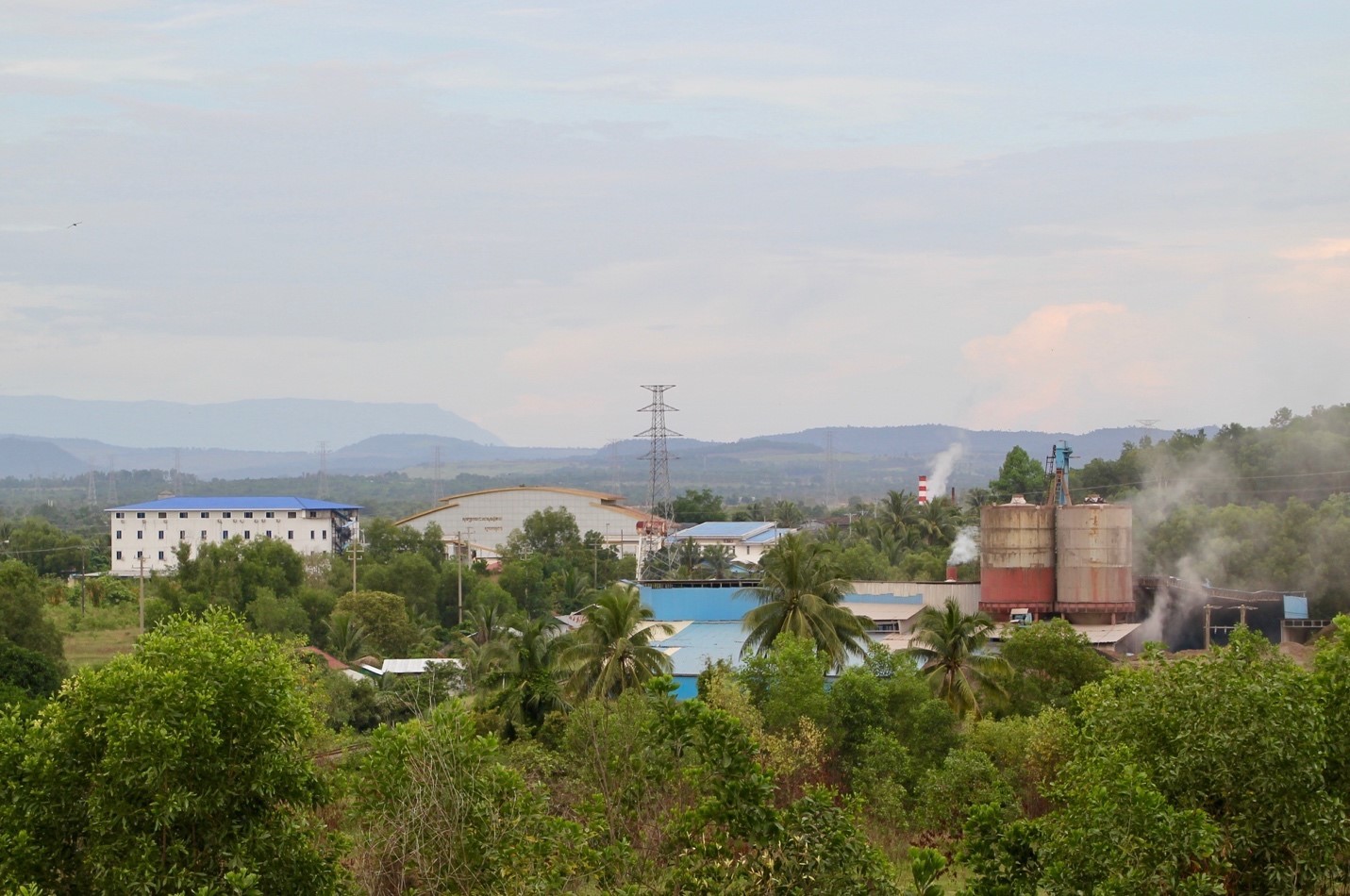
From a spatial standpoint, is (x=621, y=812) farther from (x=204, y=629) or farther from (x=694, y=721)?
(x=204, y=629)

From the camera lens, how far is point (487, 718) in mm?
40906

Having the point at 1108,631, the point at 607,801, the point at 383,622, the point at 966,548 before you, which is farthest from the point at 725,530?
the point at 607,801

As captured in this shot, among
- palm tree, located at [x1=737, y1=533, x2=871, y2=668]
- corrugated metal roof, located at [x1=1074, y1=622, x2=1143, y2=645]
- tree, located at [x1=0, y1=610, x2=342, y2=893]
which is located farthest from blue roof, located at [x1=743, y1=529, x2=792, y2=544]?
tree, located at [x1=0, y1=610, x2=342, y2=893]

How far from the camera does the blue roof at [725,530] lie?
13425cm

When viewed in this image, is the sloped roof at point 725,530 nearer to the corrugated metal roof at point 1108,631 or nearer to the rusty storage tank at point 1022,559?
the rusty storage tank at point 1022,559

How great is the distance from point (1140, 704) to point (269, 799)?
10562 millimetres

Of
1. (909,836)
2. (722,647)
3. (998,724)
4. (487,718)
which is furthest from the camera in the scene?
(722,647)

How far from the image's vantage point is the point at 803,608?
142 ft

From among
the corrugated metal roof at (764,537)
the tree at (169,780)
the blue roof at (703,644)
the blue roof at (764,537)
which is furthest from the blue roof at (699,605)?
the blue roof at (764,537)

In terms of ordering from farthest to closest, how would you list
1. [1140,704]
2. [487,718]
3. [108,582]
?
[108,582] → [487,718] → [1140,704]

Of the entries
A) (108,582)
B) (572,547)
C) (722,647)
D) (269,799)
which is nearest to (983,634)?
(722,647)

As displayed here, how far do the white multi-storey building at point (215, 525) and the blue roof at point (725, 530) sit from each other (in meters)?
31.4

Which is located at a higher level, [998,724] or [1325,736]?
[1325,736]

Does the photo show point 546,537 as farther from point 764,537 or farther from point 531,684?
point 531,684
